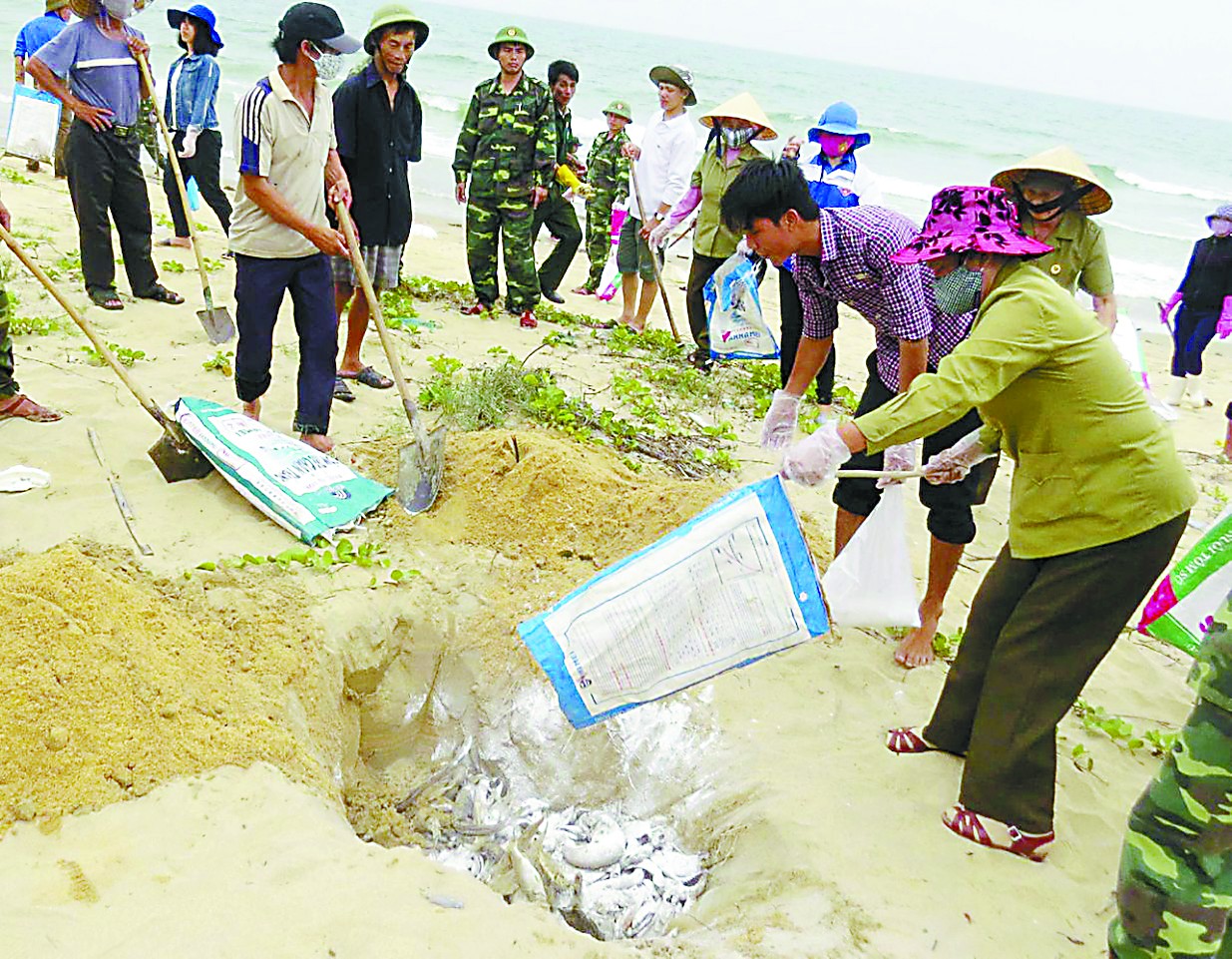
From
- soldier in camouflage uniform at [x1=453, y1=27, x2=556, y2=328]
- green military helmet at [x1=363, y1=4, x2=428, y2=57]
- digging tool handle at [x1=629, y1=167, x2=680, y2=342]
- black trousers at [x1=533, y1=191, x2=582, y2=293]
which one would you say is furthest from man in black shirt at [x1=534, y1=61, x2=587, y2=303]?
green military helmet at [x1=363, y1=4, x2=428, y2=57]

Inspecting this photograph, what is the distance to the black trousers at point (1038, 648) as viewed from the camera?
2346 millimetres

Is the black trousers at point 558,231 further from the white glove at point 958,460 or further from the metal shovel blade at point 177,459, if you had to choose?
the white glove at point 958,460

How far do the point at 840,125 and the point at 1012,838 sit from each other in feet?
12.7

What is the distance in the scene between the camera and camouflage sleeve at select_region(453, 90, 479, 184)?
20.9 ft

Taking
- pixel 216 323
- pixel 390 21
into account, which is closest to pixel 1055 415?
pixel 390 21

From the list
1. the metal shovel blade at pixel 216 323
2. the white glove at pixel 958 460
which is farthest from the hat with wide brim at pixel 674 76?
the white glove at pixel 958 460

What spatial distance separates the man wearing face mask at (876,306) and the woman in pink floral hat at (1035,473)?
19.7 inches

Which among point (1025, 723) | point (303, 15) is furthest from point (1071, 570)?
point (303, 15)

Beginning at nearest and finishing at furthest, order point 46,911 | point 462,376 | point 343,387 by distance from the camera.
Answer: point 46,911 → point 343,387 → point 462,376

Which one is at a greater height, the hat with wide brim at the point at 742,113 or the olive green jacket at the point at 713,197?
the hat with wide brim at the point at 742,113

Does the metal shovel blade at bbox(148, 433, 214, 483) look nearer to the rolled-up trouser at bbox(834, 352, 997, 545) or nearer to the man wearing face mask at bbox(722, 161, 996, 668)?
the man wearing face mask at bbox(722, 161, 996, 668)

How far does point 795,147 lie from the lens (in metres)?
5.96

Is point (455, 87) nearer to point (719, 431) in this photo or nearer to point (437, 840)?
point (719, 431)

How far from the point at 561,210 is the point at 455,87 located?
2041 centimetres
